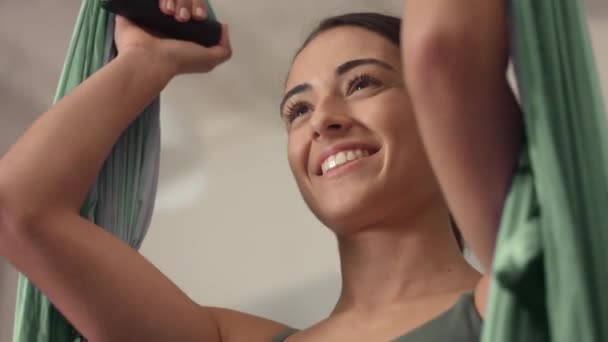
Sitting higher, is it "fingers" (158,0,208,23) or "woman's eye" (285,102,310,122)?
"fingers" (158,0,208,23)

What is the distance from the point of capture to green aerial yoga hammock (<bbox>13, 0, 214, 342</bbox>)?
0.87 meters

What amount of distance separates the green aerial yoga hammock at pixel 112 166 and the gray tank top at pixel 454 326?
338 millimetres

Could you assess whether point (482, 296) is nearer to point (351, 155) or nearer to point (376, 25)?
point (351, 155)

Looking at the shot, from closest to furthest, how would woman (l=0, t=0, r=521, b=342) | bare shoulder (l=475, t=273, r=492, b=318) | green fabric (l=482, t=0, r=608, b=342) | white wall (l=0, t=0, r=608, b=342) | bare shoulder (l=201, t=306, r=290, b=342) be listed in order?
1. green fabric (l=482, t=0, r=608, b=342)
2. bare shoulder (l=475, t=273, r=492, b=318)
3. woman (l=0, t=0, r=521, b=342)
4. bare shoulder (l=201, t=306, r=290, b=342)
5. white wall (l=0, t=0, r=608, b=342)

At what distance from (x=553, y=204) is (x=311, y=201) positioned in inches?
17.7

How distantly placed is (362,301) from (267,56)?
0.68 meters

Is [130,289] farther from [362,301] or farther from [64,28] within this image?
[64,28]

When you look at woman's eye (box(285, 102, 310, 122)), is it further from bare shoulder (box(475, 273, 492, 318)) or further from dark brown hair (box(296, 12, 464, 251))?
bare shoulder (box(475, 273, 492, 318))

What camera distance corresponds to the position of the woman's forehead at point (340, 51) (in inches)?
35.7

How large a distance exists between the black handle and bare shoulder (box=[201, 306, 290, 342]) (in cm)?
32

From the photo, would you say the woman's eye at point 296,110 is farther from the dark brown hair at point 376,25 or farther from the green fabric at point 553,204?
the green fabric at point 553,204

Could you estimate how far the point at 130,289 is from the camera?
0.80 m

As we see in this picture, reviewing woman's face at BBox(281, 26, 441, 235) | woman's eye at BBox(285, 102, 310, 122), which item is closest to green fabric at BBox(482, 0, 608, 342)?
woman's face at BBox(281, 26, 441, 235)

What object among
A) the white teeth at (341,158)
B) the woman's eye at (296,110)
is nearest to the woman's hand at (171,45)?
the woman's eye at (296,110)
